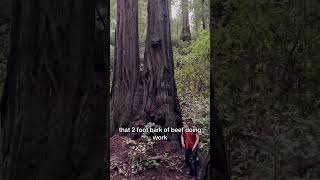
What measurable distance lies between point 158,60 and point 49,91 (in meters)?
2.26

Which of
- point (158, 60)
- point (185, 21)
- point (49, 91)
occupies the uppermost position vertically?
point (185, 21)

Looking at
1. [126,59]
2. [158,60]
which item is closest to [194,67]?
[158,60]

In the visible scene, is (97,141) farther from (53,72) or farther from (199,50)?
(199,50)

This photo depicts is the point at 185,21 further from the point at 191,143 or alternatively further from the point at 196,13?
the point at 191,143

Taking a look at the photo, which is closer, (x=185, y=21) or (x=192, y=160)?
(x=192, y=160)

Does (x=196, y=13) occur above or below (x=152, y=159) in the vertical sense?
above

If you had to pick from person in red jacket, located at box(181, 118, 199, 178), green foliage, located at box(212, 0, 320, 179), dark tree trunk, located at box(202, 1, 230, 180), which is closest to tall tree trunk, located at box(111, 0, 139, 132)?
person in red jacket, located at box(181, 118, 199, 178)

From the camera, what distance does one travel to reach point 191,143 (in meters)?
4.66

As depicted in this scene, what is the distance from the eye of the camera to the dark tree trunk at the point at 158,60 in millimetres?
5566

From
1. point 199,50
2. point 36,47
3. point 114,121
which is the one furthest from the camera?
point 199,50

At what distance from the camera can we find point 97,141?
3867mm

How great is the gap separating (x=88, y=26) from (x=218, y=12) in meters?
3.31

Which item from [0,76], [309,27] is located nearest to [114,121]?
[0,76]

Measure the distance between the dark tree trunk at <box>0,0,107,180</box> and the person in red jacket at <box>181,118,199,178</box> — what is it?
47.4 inches
